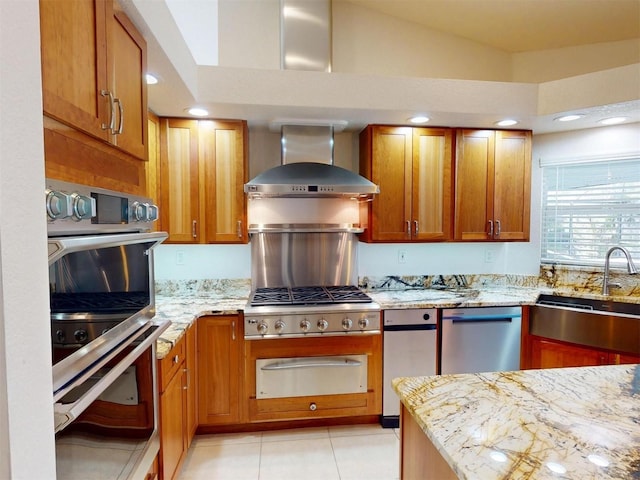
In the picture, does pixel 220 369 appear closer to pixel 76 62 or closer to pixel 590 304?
pixel 76 62

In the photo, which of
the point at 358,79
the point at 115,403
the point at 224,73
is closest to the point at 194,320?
the point at 115,403

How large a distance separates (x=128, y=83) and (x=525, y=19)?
2.95 metres

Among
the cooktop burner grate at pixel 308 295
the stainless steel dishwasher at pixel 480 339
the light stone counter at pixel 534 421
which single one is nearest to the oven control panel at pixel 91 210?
the light stone counter at pixel 534 421

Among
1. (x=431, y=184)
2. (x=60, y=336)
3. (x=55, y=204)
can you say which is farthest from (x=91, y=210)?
(x=431, y=184)

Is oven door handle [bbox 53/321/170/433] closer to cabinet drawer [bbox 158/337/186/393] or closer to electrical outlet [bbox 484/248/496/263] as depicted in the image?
cabinet drawer [bbox 158/337/186/393]

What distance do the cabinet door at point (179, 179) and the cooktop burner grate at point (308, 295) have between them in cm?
74

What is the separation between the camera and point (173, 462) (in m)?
1.79

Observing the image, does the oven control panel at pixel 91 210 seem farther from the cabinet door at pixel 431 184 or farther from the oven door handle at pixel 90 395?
the cabinet door at pixel 431 184

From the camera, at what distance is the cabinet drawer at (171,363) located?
162 centimetres

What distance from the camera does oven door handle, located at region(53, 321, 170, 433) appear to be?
2.46ft

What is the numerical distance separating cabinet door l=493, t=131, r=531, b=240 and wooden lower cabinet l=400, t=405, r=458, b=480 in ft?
7.11

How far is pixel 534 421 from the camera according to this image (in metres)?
1.01

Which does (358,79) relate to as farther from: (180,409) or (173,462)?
(173,462)

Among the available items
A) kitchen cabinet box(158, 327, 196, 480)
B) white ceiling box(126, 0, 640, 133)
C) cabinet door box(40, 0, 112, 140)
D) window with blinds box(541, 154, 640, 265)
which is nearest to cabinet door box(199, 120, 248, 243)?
white ceiling box(126, 0, 640, 133)
